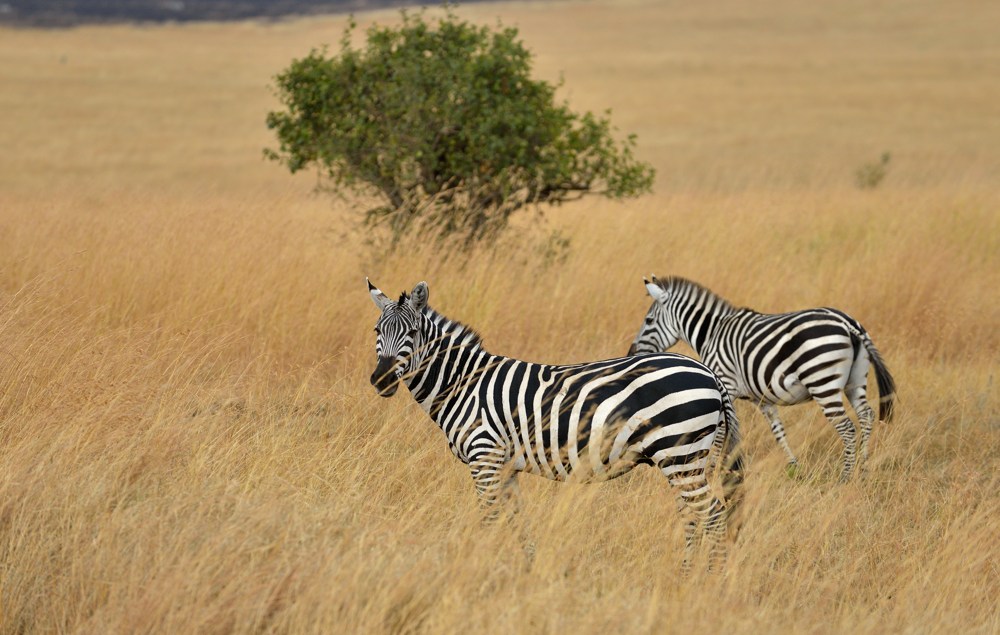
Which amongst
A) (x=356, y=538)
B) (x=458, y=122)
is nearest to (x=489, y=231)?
(x=458, y=122)

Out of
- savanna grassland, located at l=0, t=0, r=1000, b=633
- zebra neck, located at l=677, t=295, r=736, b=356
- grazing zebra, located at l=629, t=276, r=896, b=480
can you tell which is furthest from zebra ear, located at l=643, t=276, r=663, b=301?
savanna grassland, located at l=0, t=0, r=1000, b=633

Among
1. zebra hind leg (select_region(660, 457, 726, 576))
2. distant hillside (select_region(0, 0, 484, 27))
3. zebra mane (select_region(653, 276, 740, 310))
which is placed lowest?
distant hillside (select_region(0, 0, 484, 27))

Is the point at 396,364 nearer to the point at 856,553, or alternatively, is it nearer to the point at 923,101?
the point at 856,553

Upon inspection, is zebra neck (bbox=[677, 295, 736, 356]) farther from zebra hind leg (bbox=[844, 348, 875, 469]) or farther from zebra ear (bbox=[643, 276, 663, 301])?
zebra hind leg (bbox=[844, 348, 875, 469])

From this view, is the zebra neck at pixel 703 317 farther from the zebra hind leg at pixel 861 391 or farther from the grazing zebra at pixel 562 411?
the grazing zebra at pixel 562 411

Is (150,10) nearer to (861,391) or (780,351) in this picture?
(780,351)

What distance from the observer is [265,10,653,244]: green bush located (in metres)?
10.4

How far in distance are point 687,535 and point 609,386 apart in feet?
2.41

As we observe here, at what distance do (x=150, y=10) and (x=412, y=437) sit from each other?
3576 inches

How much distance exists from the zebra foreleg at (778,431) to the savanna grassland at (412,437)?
146mm

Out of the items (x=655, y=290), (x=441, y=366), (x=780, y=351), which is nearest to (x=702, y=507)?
(x=441, y=366)

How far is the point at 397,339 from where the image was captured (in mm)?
4988

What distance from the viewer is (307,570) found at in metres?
4.04

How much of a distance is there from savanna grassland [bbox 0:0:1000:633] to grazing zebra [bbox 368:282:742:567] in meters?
0.22
